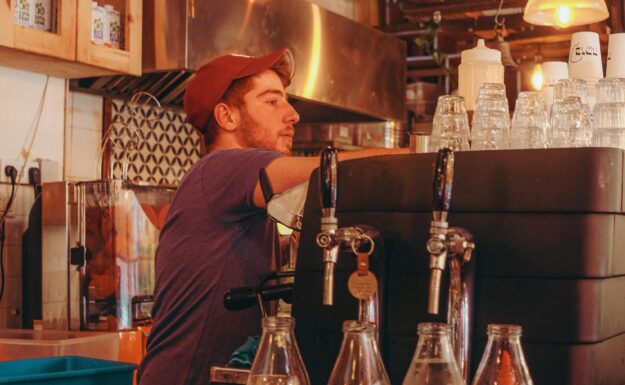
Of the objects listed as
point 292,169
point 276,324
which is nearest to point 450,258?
point 276,324

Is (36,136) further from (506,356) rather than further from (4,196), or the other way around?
(506,356)

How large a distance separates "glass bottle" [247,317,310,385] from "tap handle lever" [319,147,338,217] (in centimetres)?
23

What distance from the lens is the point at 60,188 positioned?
3.86 meters

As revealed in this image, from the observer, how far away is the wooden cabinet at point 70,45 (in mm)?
3692

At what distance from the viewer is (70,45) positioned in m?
3.91

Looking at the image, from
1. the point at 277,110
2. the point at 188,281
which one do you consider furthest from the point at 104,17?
the point at 188,281

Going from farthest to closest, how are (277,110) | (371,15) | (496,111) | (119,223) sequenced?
(371,15) < (119,223) < (277,110) < (496,111)

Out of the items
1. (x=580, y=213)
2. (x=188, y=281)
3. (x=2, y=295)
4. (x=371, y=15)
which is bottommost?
(x=2, y=295)

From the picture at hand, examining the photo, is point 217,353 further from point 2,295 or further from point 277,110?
point 2,295

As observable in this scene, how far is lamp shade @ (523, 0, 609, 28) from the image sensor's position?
331 cm

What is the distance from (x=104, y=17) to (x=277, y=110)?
5.59ft

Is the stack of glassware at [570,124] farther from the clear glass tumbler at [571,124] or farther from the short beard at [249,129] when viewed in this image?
the short beard at [249,129]

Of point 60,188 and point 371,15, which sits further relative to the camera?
point 371,15

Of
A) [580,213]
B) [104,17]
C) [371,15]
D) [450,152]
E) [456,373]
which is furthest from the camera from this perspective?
[371,15]
